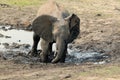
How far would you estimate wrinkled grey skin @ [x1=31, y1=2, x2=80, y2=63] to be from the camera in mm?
11828

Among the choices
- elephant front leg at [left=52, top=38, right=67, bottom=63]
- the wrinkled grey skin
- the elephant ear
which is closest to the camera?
Answer: elephant front leg at [left=52, top=38, right=67, bottom=63]

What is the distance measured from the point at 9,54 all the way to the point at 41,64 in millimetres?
1825

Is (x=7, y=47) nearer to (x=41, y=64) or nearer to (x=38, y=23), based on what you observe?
(x=38, y=23)

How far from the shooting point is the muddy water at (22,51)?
504 inches

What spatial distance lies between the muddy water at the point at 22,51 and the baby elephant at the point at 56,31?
0.59 meters

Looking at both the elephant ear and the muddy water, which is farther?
the muddy water

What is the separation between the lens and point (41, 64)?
38.4 ft

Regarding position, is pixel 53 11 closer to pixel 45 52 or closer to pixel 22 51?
pixel 45 52

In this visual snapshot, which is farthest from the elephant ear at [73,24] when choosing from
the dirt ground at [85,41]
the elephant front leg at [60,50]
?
the dirt ground at [85,41]

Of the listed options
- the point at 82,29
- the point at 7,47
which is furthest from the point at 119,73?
the point at 82,29

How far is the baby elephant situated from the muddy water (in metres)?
0.59

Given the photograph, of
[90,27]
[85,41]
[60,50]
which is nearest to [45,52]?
[60,50]

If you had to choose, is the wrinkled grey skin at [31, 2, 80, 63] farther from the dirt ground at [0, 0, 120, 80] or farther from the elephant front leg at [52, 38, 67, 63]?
the dirt ground at [0, 0, 120, 80]

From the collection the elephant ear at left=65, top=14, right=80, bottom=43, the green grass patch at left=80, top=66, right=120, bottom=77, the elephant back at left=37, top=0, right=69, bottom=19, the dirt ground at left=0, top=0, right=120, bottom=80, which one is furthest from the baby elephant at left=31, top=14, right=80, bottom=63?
the green grass patch at left=80, top=66, right=120, bottom=77
